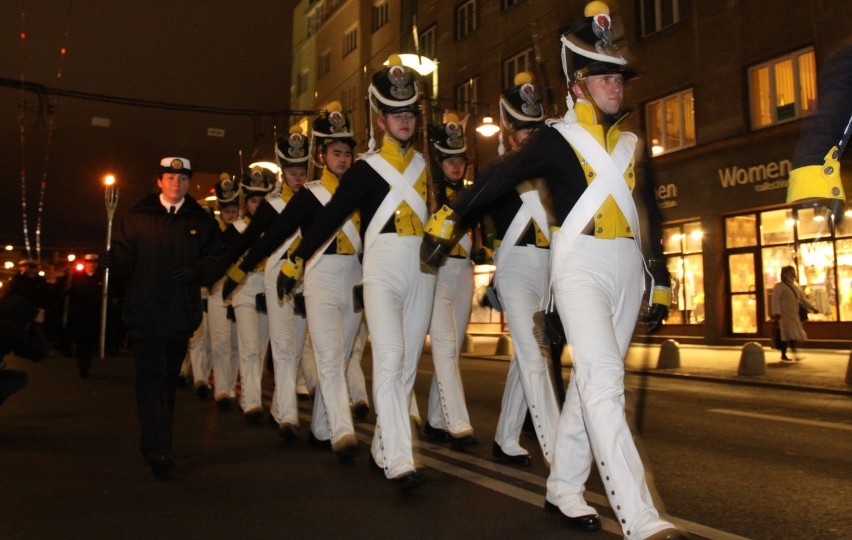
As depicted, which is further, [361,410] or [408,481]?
[361,410]

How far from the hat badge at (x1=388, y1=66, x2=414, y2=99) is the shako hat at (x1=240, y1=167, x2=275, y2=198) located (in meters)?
4.13

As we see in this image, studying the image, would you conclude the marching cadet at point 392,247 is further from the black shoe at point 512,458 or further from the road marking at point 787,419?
the road marking at point 787,419

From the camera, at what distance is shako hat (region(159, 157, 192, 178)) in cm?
594

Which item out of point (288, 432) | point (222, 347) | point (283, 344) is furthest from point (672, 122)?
point (288, 432)

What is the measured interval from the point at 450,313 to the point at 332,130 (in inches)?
65.2

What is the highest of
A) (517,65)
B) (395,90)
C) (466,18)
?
(466,18)

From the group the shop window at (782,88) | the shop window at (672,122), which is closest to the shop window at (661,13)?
the shop window at (672,122)

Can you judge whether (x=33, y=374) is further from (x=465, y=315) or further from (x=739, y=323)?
(x=739, y=323)

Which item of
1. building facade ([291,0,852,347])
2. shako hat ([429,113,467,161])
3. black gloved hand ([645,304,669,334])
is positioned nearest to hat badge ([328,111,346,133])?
shako hat ([429,113,467,161])

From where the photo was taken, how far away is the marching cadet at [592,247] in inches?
141

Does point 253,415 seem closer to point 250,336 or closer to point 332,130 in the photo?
point 250,336

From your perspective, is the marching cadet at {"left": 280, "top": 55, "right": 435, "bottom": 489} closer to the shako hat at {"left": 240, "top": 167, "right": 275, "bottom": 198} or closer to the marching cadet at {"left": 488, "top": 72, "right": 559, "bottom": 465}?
the marching cadet at {"left": 488, "top": 72, "right": 559, "bottom": 465}

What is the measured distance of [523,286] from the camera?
527 centimetres

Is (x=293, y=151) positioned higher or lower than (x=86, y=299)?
higher
